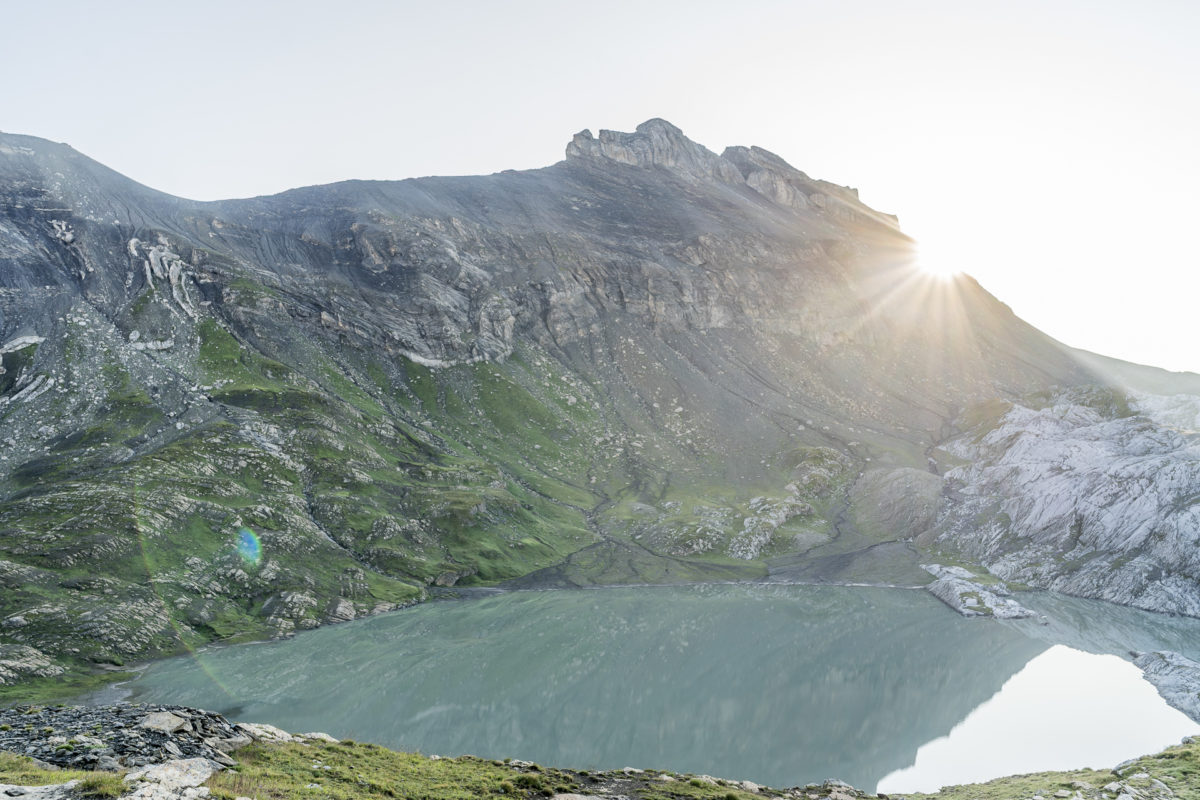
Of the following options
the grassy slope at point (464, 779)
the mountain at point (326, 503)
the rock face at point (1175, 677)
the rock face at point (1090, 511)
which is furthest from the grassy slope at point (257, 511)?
the rock face at point (1175, 677)

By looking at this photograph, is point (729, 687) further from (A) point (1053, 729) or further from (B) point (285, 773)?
(B) point (285, 773)

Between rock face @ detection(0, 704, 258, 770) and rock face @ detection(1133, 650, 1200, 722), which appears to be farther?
rock face @ detection(1133, 650, 1200, 722)

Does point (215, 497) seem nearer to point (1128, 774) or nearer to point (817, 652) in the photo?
point (817, 652)

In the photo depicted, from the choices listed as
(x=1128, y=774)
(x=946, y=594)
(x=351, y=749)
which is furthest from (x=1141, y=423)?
(x=351, y=749)

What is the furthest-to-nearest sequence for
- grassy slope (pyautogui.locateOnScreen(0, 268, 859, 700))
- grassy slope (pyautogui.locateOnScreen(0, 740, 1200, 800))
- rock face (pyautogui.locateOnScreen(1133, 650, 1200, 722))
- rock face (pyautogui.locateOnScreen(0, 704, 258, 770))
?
grassy slope (pyautogui.locateOnScreen(0, 268, 859, 700)) → rock face (pyautogui.locateOnScreen(1133, 650, 1200, 722)) → rock face (pyautogui.locateOnScreen(0, 704, 258, 770)) → grassy slope (pyautogui.locateOnScreen(0, 740, 1200, 800))

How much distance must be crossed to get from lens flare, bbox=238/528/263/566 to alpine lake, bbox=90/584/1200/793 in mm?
20933

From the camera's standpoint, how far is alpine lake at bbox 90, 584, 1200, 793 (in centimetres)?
6091

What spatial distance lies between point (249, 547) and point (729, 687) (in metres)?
87.3

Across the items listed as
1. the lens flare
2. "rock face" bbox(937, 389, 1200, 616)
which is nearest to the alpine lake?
"rock face" bbox(937, 389, 1200, 616)

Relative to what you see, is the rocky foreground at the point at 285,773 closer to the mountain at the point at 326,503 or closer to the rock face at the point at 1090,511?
the mountain at the point at 326,503

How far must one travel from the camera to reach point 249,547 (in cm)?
11356

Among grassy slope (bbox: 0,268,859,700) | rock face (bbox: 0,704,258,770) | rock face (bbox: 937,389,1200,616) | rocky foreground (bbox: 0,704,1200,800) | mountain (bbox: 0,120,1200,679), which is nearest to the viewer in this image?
rocky foreground (bbox: 0,704,1200,800)

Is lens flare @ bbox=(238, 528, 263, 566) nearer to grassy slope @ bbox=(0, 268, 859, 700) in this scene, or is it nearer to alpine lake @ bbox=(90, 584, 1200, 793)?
grassy slope @ bbox=(0, 268, 859, 700)

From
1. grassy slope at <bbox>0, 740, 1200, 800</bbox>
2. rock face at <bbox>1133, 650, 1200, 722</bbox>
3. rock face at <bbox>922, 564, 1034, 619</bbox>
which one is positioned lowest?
rock face at <bbox>922, 564, 1034, 619</bbox>
